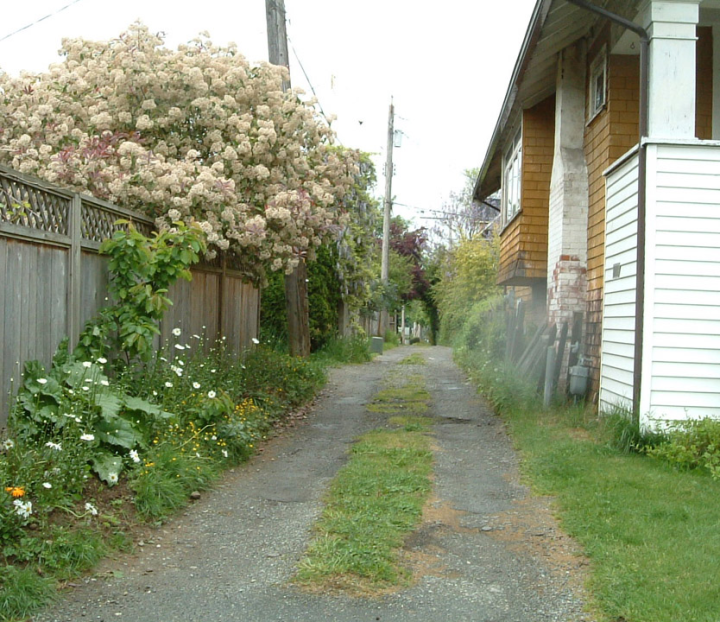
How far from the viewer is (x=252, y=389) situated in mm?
10266

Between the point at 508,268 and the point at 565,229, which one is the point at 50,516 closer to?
the point at 565,229

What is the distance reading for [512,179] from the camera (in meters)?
15.8

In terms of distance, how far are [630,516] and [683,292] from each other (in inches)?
117

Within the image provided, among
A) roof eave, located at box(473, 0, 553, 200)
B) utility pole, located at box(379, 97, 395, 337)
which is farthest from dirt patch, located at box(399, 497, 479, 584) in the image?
utility pole, located at box(379, 97, 395, 337)

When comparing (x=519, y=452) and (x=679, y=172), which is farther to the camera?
(x=519, y=452)

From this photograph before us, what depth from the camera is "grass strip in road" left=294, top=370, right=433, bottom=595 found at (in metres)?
4.42

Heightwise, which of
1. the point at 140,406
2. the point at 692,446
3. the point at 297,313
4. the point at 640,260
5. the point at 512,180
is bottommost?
the point at 692,446

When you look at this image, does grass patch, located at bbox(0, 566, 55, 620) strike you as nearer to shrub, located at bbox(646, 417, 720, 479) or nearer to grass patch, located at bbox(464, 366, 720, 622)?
grass patch, located at bbox(464, 366, 720, 622)

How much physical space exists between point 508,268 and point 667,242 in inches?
298

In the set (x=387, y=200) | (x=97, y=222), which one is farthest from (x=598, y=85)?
(x=387, y=200)

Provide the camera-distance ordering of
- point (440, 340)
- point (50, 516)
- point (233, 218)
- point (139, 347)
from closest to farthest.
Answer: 1. point (50, 516)
2. point (139, 347)
3. point (233, 218)
4. point (440, 340)

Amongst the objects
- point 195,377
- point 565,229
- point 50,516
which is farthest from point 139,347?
point 565,229

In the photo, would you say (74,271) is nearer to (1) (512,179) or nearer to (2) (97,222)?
(2) (97,222)

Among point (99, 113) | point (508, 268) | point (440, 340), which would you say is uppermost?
point (99, 113)
